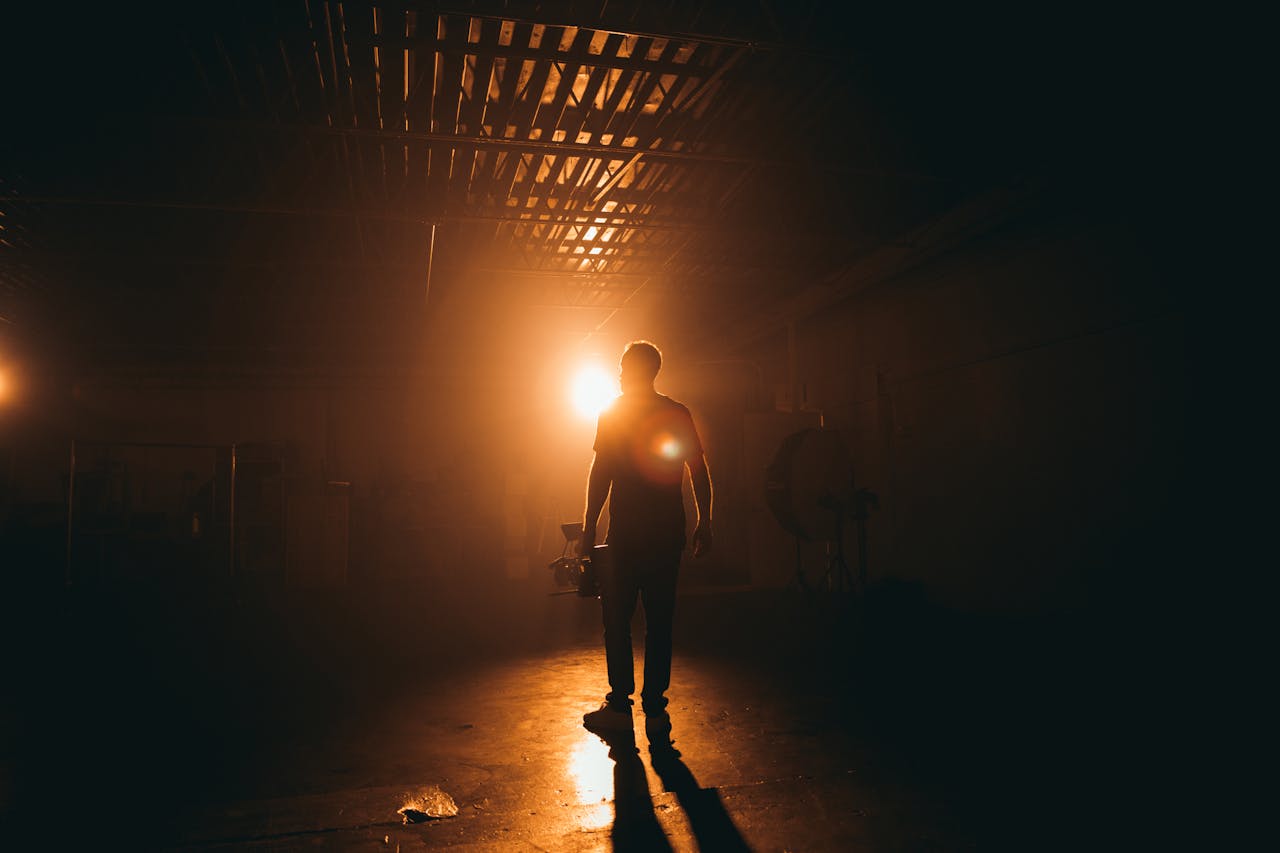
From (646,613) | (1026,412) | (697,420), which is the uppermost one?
(697,420)

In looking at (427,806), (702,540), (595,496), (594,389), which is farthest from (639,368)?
(594,389)

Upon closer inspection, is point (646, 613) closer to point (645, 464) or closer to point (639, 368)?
point (645, 464)

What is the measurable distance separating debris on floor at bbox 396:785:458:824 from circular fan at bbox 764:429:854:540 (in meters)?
5.79

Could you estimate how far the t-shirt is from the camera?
3.65 meters

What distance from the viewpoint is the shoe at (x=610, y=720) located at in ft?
12.0

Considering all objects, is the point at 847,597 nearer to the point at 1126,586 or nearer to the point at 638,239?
the point at 1126,586

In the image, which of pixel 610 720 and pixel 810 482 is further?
pixel 810 482

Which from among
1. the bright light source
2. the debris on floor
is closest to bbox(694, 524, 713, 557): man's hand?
the debris on floor

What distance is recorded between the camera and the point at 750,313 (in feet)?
41.0

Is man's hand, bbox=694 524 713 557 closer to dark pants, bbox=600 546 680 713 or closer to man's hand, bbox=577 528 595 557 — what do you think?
dark pants, bbox=600 546 680 713

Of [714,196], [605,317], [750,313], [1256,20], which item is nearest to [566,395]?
[605,317]

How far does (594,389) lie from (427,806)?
41.7 feet

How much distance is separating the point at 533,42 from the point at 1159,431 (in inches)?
203

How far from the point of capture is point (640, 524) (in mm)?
3633
